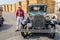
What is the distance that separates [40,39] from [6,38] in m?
2.02

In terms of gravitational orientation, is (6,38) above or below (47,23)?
below

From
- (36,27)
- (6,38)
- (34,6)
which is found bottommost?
(6,38)

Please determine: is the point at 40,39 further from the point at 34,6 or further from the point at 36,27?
the point at 34,6

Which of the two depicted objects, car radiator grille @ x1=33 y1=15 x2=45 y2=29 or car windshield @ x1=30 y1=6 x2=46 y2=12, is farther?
car windshield @ x1=30 y1=6 x2=46 y2=12

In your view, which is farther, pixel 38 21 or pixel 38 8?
pixel 38 8

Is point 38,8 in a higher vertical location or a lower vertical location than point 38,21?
higher

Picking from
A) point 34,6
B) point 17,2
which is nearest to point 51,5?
point 17,2

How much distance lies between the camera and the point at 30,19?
34.9 ft

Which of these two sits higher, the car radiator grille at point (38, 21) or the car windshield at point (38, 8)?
the car windshield at point (38, 8)

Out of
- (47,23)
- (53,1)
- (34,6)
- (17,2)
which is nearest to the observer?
(47,23)

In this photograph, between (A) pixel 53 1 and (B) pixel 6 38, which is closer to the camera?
(B) pixel 6 38

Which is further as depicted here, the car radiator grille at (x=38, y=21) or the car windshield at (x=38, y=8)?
the car windshield at (x=38, y=8)

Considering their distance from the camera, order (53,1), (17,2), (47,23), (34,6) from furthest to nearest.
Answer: (17,2)
(53,1)
(34,6)
(47,23)

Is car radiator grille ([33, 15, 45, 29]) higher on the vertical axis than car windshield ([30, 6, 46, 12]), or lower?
lower
